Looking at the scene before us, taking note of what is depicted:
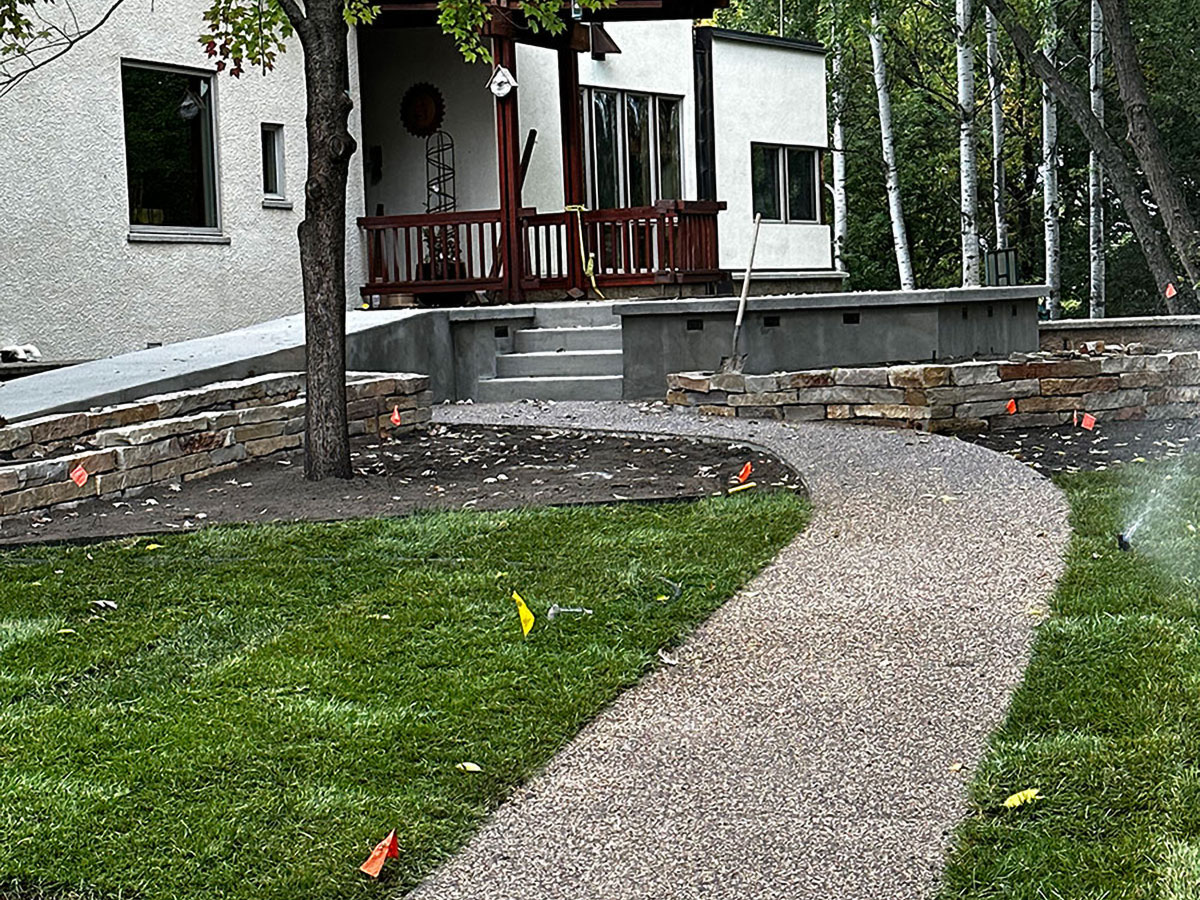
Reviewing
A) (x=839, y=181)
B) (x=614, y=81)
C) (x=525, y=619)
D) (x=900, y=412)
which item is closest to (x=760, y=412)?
(x=900, y=412)

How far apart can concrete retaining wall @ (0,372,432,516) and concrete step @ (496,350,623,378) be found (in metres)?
3.07

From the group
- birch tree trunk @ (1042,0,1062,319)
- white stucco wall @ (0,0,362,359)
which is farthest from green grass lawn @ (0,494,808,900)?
birch tree trunk @ (1042,0,1062,319)

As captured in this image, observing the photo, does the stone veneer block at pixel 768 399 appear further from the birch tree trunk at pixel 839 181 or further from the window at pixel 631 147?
the birch tree trunk at pixel 839 181

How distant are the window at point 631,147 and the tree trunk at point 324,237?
1132 cm

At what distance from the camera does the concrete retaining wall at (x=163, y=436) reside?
7.61 metres

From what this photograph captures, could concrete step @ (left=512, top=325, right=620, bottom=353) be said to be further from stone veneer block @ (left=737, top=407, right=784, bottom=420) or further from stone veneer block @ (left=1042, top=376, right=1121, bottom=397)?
stone veneer block @ (left=1042, top=376, right=1121, bottom=397)

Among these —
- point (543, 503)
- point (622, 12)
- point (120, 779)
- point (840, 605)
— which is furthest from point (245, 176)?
point (120, 779)

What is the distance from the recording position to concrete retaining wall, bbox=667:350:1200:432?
10133 millimetres

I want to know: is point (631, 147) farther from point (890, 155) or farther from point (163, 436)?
point (163, 436)

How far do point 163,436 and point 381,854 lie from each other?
5.55m

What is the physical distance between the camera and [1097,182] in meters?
27.6

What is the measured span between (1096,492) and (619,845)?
15.9 feet

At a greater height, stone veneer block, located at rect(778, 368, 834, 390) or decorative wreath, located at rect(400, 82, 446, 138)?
decorative wreath, located at rect(400, 82, 446, 138)

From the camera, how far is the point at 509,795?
3688 millimetres
